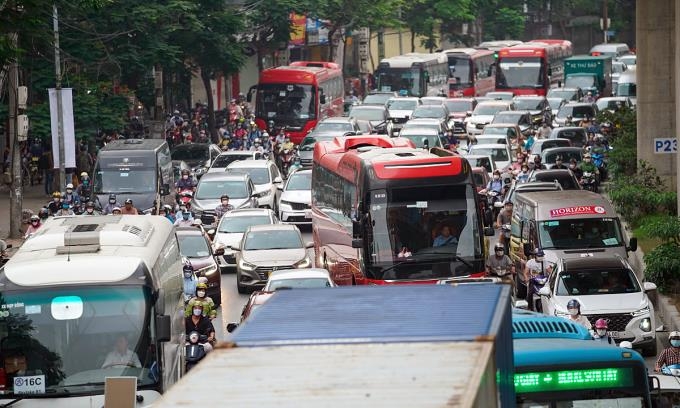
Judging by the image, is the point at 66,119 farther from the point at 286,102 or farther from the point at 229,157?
the point at 286,102

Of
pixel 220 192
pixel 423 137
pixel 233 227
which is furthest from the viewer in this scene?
pixel 423 137

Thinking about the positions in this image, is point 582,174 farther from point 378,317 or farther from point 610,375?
point 378,317

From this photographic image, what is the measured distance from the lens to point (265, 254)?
2855 cm

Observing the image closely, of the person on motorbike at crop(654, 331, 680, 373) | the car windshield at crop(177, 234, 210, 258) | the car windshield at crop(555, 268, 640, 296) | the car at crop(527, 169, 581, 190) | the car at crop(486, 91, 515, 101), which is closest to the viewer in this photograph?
the person on motorbike at crop(654, 331, 680, 373)

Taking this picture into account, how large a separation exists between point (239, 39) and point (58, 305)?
48.1 m

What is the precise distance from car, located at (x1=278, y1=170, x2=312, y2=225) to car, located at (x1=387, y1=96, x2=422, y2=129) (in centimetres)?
2311

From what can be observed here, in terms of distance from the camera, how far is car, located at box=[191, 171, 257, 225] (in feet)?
117

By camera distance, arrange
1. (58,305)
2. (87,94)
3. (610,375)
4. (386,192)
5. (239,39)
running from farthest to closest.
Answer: (239,39)
(87,94)
(386,192)
(58,305)
(610,375)

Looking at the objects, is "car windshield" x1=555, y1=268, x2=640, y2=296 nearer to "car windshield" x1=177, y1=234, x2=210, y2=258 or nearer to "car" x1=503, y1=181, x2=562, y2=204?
"car windshield" x1=177, y1=234, x2=210, y2=258

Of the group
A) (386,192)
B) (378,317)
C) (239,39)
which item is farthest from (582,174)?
(378,317)

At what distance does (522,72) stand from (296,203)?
114ft

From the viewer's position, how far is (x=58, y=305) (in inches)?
523

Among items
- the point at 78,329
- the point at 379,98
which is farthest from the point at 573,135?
the point at 78,329

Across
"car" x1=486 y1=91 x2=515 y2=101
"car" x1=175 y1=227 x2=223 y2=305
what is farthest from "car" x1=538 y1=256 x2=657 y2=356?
"car" x1=486 y1=91 x2=515 y2=101
